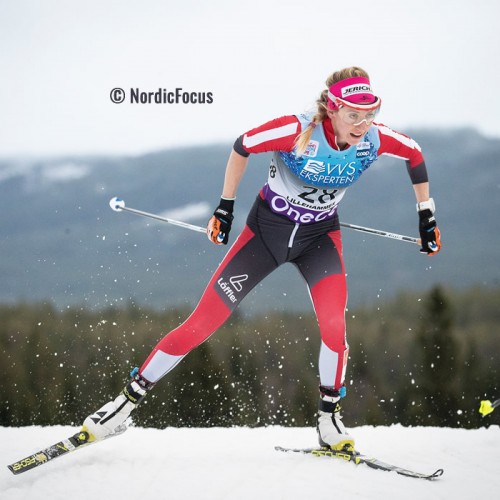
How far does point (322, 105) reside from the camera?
323cm

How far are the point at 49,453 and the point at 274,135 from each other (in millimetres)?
1808

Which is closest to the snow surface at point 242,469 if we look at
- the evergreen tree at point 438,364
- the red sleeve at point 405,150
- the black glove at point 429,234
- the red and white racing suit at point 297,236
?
the red and white racing suit at point 297,236

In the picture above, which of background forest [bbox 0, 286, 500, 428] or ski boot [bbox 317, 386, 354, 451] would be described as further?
background forest [bbox 0, 286, 500, 428]

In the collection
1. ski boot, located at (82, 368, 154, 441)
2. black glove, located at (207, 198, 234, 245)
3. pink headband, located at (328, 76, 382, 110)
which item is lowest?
ski boot, located at (82, 368, 154, 441)

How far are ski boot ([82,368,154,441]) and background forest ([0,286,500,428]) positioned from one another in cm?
1711

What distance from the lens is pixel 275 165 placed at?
134 inches

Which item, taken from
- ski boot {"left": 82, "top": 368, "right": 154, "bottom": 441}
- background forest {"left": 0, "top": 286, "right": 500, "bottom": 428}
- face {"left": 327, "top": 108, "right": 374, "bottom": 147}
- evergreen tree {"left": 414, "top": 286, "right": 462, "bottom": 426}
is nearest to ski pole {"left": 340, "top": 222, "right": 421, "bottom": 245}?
face {"left": 327, "top": 108, "right": 374, "bottom": 147}

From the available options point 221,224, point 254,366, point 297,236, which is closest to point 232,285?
point 221,224

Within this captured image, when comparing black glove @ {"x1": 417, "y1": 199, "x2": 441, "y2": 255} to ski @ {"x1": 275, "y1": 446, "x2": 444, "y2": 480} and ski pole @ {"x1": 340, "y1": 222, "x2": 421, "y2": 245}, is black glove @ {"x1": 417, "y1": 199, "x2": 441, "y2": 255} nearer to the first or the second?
ski pole @ {"x1": 340, "y1": 222, "x2": 421, "y2": 245}

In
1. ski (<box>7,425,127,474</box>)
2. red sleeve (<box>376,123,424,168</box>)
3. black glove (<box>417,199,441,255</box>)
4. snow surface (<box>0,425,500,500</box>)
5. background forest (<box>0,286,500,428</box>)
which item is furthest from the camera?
background forest (<box>0,286,500,428</box>)

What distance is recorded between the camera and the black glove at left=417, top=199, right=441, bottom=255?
352 centimetres

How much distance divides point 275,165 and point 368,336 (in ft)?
81.9

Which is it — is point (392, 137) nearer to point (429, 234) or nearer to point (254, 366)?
point (429, 234)

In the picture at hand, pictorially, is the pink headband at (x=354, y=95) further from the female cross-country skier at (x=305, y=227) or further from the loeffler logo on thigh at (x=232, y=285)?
the loeffler logo on thigh at (x=232, y=285)
